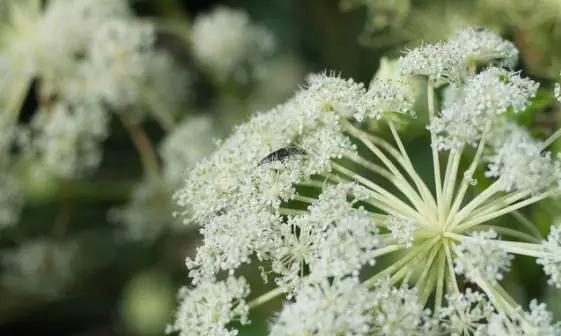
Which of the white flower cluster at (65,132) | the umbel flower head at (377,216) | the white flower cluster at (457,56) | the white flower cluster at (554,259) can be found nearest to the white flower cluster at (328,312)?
the umbel flower head at (377,216)

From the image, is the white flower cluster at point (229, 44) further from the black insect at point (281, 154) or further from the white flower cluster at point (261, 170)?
the black insect at point (281, 154)

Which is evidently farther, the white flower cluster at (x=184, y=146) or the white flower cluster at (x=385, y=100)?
the white flower cluster at (x=184, y=146)

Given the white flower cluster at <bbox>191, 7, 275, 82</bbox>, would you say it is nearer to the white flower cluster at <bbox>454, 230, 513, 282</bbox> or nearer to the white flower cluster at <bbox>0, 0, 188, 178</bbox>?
the white flower cluster at <bbox>0, 0, 188, 178</bbox>

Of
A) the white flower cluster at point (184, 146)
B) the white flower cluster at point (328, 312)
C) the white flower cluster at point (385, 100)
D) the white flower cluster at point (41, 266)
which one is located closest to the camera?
the white flower cluster at point (328, 312)

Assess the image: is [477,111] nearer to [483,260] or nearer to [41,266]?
[483,260]

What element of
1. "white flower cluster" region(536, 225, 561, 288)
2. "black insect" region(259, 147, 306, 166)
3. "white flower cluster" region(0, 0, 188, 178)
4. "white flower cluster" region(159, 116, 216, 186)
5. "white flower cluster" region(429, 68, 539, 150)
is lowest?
"white flower cluster" region(536, 225, 561, 288)

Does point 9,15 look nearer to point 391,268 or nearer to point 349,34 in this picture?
point 349,34

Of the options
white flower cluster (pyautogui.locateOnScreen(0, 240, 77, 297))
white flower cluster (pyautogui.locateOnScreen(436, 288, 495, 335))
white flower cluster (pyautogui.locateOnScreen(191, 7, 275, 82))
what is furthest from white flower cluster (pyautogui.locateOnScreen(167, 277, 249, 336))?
white flower cluster (pyautogui.locateOnScreen(0, 240, 77, 297))

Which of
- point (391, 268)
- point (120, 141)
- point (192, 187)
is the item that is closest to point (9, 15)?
point (120, 141)
